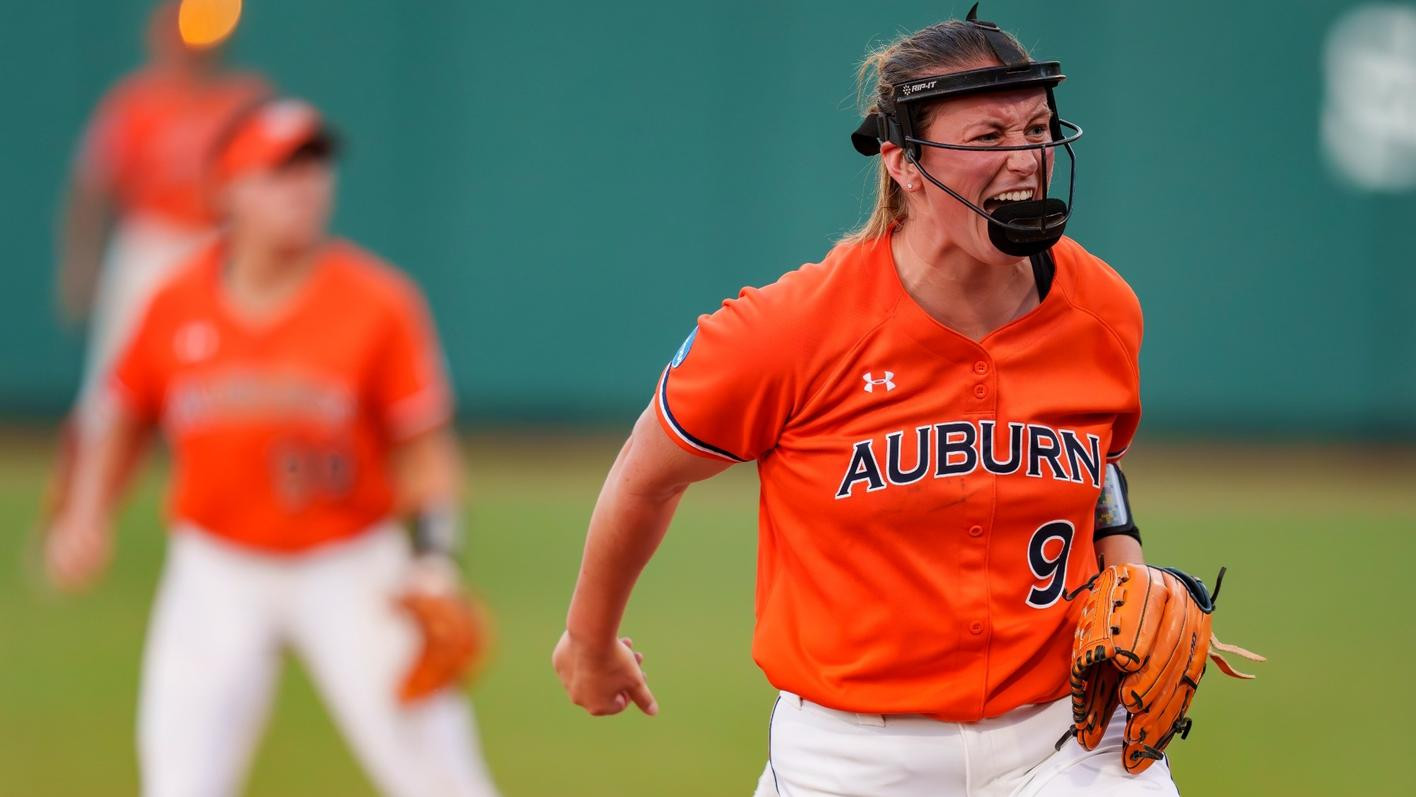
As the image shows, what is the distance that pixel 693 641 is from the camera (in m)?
8.59

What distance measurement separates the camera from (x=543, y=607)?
30.1 feet

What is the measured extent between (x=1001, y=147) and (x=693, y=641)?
5.80m

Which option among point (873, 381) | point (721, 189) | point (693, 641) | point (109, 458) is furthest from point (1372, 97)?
point (873, 381)

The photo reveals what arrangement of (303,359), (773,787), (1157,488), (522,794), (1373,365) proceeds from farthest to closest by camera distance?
1. (1373,365)
2. (1157,488)
3. (522,794)
4. (303,359)
5. (773,787)

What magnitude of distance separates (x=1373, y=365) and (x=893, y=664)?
1134cm

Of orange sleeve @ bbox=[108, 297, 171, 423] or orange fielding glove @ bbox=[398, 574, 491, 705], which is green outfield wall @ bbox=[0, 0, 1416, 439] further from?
orange fielding glove @ bbox=[398, 574, 491, 705]

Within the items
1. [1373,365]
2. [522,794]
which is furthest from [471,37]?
[522,794]

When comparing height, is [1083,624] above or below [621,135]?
above

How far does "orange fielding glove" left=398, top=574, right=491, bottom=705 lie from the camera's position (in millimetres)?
5016

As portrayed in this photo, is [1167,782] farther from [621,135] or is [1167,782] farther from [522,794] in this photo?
[621,135]

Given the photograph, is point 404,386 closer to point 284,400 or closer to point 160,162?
point 284,400

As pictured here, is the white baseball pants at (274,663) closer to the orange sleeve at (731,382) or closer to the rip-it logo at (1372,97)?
the orange sleeve at (731,382)

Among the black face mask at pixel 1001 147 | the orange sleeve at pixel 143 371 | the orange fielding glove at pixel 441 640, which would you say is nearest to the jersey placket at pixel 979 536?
the black face mask at pixel 1001 147

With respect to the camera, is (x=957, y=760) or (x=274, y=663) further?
(x=274, y=663)
